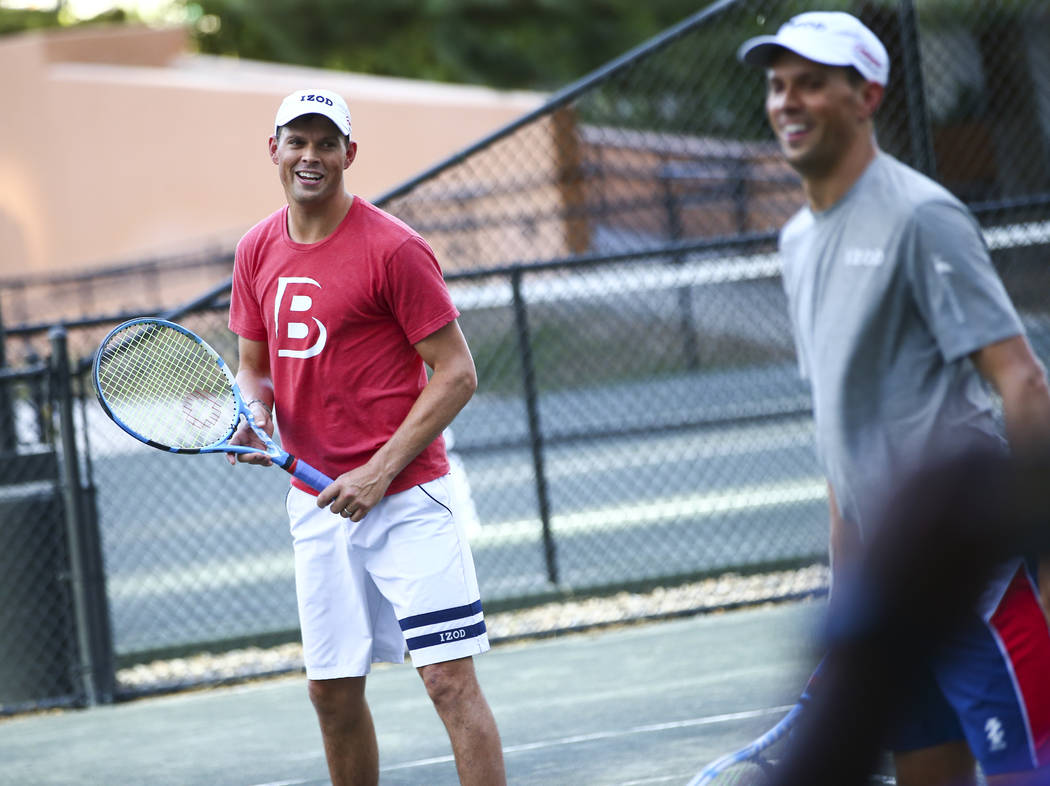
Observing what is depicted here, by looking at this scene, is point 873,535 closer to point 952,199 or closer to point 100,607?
point 952,199

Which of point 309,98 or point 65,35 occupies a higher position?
point 65,35

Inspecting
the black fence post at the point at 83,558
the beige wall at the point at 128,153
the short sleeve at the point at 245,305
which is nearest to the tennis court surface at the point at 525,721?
the black fence post at the point at 83,558

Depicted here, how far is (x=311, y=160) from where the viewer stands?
12.7ft

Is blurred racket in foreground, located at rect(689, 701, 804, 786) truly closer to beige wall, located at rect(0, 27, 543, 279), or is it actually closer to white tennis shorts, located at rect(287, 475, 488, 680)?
white tennis shorts, located at rect(287, 475, 488, 680)

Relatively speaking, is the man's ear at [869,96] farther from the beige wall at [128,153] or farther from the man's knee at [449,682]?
the beige wall at [128,153]

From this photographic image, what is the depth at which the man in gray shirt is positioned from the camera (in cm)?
273

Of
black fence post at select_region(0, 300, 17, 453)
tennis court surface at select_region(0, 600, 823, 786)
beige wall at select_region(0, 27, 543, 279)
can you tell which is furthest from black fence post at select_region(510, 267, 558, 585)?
beige wall at select_region(0, 27, 543, 279)

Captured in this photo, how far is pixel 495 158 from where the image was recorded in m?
19.9

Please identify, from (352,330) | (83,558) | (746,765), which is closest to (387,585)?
(352,330)

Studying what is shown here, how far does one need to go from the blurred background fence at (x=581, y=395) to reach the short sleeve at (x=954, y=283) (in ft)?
13.8

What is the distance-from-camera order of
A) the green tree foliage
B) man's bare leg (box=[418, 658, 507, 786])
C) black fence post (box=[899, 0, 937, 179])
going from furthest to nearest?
the green tree foliage
black fence post (box=[899, 0, 937, 179])
man's bare leg (box=[418, 658, 507, 786])

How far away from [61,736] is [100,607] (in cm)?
76

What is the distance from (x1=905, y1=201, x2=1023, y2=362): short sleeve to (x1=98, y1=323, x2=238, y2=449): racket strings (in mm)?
2098

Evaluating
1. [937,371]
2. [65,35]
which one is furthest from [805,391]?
[65,35]
